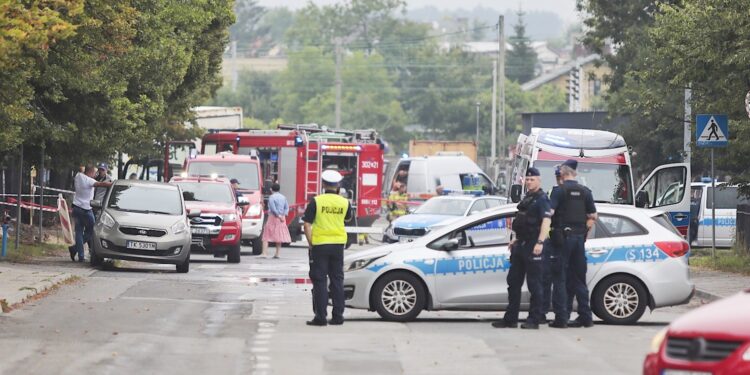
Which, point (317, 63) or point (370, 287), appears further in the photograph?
point (317, 63)

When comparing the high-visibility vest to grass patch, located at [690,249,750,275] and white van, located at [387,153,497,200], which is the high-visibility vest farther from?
white van, located at [387,153,497,200]

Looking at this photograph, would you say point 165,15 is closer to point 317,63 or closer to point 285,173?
point 285,173

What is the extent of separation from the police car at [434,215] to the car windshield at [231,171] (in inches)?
134

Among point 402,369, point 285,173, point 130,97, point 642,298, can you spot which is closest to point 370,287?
point 642,298

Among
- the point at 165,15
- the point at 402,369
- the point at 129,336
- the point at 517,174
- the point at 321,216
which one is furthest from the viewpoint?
the point at 165,15

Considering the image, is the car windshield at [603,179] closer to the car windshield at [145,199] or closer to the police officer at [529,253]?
the car windshield at [145,199]

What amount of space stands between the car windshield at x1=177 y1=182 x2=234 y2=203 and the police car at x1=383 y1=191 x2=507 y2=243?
4004 millimetres

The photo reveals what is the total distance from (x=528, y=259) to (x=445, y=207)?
1844 cm

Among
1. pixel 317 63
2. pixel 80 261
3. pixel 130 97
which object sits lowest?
pixel 80 261

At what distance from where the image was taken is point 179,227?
86.3 feet

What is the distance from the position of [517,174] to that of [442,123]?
111 metres

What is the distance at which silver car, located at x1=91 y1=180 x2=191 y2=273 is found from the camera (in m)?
25.8

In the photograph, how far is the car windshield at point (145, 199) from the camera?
87.7 feet

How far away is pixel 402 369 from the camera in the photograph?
1295 cm
